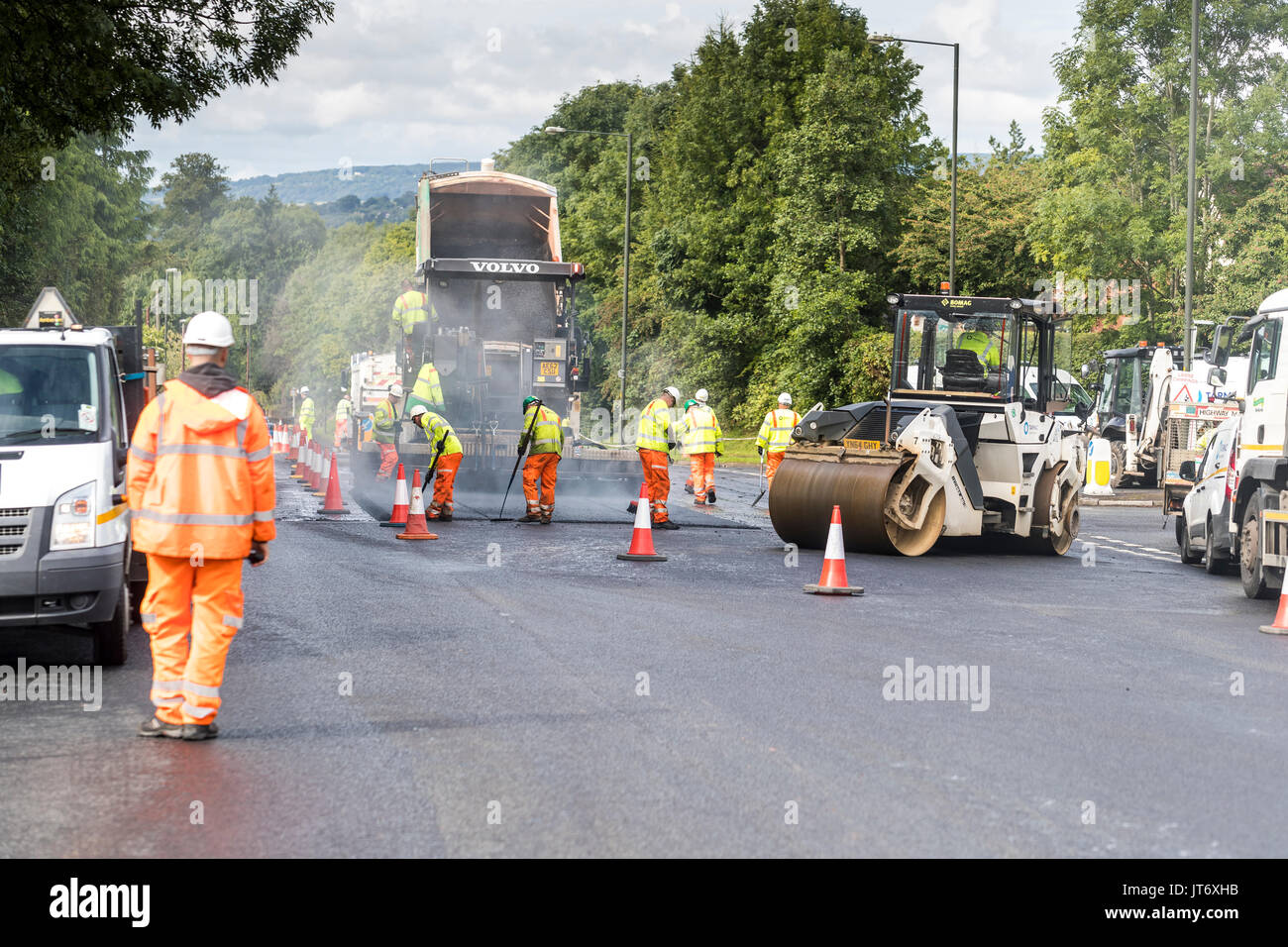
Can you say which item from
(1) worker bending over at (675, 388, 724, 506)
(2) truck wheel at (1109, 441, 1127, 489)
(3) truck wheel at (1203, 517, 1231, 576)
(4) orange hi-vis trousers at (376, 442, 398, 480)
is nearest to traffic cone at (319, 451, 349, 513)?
(4) orange hi-vis trousers at (376, 442, 398, 480)

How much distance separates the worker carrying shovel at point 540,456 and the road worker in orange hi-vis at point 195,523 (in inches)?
431

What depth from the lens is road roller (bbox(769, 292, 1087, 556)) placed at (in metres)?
15.4

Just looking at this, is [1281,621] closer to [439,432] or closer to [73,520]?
[73,520]

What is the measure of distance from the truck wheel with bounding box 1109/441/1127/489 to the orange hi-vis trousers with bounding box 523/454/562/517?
53.9ft

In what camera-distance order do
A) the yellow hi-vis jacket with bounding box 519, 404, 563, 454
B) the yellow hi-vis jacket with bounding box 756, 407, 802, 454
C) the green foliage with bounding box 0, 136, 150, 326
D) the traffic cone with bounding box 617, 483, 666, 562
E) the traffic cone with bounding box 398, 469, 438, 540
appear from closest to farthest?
the traffic cone with bounding box 617, 483, 666, 562 → the traffic cone with bounding box 398, 469, 438, 540 → the yellow hi-vis jacket with bounding box 519, 404, 563, 454 → the yellow hi-vis jacket with bounding box 756, 407, 802, 454 → the green foliage with bounding box 0, 136, 150, 326

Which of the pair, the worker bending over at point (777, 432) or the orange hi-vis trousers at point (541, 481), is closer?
the orange hi-vis trousers at point (541, 481)

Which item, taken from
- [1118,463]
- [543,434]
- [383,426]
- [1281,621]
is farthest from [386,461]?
[1281,621]

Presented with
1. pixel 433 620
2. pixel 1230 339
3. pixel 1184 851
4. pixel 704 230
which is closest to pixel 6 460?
pixel 433 620

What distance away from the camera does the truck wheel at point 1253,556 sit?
12.8 m

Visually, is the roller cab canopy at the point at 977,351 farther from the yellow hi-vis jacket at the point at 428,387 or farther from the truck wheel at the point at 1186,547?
the yellow hi-vis jacket at the point at 428,387

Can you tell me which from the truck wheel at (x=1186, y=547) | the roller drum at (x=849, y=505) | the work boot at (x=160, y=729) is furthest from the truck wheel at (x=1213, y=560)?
the work boot at (x=160, y=729)

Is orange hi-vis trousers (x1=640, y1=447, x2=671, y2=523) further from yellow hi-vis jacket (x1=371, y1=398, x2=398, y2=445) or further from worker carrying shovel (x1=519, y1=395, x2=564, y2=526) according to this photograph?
yellow hi-vis jacket (x1=371, y1=398, x2=398, y2=445)

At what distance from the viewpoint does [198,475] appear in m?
6.74

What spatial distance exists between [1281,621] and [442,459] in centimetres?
1010
